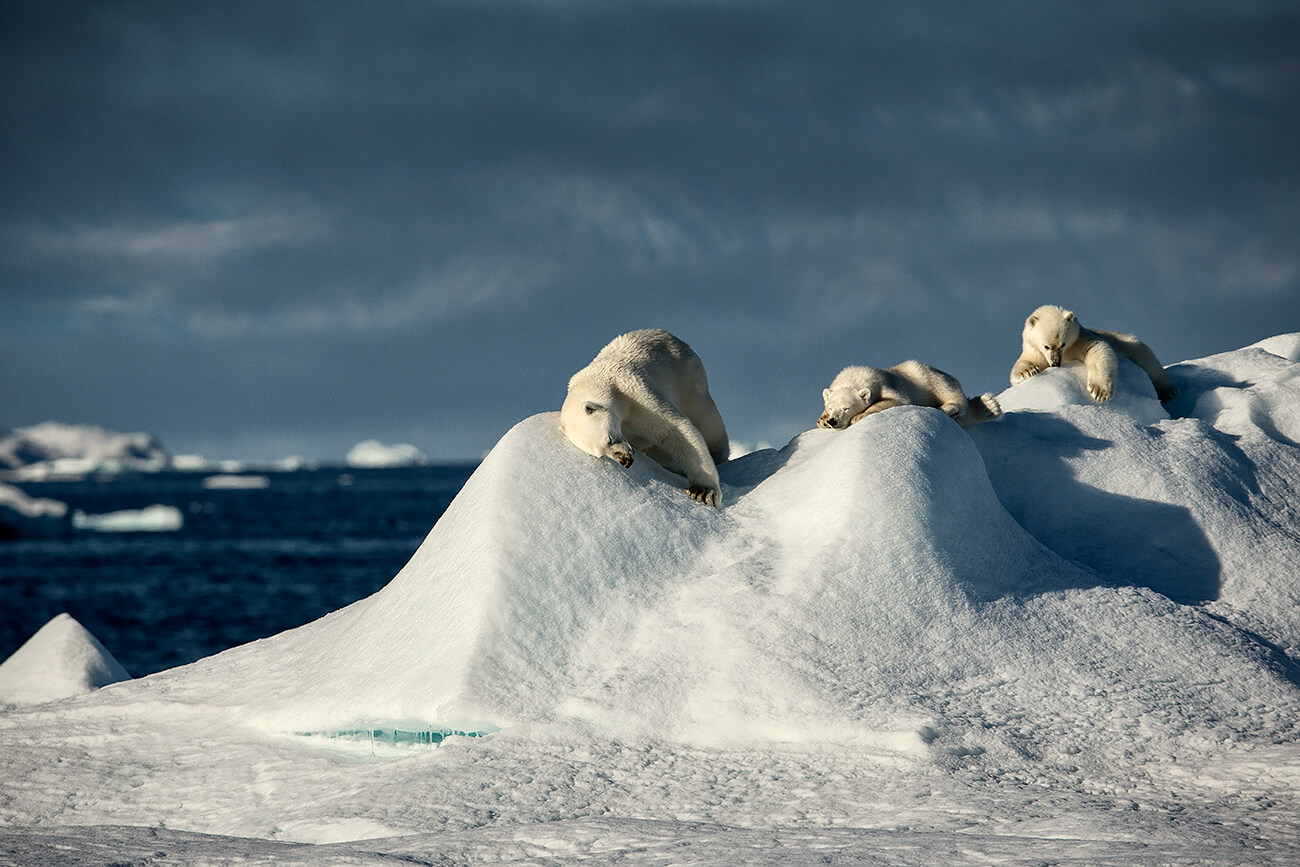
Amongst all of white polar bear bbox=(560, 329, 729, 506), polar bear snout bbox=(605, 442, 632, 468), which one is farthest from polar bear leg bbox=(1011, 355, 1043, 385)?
polar bear snout bbox=(605, 442, 632, 468)

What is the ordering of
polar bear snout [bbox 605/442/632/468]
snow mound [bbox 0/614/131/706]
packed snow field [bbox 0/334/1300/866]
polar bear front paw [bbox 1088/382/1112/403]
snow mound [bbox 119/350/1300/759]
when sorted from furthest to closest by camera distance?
polar bear front paw [bbox 1088/382/1112/403] < snow mound [bbox 0/614/131/706] < polar bear snout [bbox 605/442/632/468] < snow mound [bbox 119/350/1300/759] < packed snow field [bbox 0/334/1300/866]

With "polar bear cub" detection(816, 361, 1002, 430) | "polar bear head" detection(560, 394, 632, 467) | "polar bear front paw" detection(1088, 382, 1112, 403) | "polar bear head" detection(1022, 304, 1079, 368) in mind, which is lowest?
"polar bear head" detection(560, 394, 632, 467)

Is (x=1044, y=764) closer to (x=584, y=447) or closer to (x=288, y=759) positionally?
(x=584, y=447)

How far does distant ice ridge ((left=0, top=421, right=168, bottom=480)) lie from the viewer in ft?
376

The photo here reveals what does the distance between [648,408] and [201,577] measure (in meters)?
30.9

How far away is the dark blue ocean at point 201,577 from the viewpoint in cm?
2353

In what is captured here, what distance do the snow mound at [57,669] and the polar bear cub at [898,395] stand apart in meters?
6.03

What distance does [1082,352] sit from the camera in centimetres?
920

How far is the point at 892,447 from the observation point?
20.5 feet

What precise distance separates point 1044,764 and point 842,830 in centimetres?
124

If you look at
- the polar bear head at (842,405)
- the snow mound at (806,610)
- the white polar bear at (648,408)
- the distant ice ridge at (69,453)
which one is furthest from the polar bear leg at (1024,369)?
the distant ice ridge at (69,453)

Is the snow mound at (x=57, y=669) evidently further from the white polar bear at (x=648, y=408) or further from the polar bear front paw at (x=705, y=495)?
the polar bear front paw at (x=705, y=495)

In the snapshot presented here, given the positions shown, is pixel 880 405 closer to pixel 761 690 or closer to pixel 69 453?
pixel 761 690

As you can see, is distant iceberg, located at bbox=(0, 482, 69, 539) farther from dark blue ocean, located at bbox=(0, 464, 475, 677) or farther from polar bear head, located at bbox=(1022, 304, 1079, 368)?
polar bear head, located at bbox=(1022, 304, 1079, 368)
